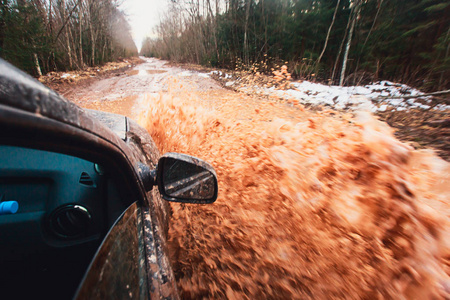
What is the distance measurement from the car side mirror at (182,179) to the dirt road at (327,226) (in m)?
0.90

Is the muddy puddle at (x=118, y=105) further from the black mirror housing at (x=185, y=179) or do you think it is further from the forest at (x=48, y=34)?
the forest at (x=48, y=34)

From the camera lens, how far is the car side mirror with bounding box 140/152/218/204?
3.69ft

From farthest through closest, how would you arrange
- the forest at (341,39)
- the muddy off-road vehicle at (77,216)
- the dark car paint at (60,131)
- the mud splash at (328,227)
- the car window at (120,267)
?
the forest at (341,39), the mud splash at (328,227), the muddy off-road vehicle at (77,216), the car window at (120,267), the dark car paint at (60,131)

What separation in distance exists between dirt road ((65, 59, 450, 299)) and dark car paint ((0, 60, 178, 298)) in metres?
0.89

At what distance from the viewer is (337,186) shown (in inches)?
73.4

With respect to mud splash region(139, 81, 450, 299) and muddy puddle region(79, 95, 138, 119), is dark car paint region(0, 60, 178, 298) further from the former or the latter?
muddy puddle region(79, 95, 138, 119)

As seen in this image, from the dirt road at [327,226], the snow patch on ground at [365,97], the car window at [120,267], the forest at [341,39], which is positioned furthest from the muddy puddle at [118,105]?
the forest at [341,39]

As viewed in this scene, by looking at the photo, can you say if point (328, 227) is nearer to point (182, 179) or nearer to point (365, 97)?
point (182, 179)

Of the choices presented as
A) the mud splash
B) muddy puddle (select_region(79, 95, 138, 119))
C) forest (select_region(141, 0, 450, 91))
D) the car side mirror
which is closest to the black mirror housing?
the car side mirror

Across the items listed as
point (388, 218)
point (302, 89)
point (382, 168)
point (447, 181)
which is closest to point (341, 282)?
point (388, 218)

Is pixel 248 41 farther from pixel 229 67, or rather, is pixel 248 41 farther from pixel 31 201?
pixel 31 201

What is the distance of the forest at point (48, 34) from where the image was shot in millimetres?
10699

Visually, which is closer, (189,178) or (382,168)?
(189,178)

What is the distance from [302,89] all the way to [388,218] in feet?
31.4
